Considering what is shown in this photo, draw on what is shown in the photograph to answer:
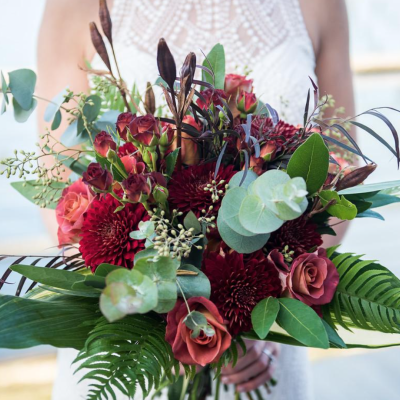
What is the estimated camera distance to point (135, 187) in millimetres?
393

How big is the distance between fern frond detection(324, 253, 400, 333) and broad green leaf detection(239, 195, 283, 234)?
0.49 ft

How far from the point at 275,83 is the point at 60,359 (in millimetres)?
686

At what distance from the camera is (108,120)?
55 centimetres

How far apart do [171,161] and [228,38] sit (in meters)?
0.65

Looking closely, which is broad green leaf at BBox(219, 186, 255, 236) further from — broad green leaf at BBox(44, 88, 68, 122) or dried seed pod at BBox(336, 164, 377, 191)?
broad green leaf at BBox(44, 88, 68, 122)

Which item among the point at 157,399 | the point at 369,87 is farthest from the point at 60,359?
the point at 369,87

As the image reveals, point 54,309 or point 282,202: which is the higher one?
point 282,202

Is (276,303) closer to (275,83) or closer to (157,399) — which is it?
(157,399)

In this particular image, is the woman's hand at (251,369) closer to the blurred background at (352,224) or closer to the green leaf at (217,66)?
the green leaf at (217,66)

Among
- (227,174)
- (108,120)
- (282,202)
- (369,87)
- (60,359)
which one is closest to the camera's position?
(282,202)

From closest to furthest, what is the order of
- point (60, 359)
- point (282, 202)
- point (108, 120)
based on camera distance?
point (282, 202) < point (108, 120) < point (60, 359)

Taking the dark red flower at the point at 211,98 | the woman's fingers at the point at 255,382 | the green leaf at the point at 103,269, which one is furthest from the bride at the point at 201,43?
the green leaf at the point at 103,269

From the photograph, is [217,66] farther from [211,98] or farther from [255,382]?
[255,382]

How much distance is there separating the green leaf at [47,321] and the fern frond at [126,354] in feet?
0.06
